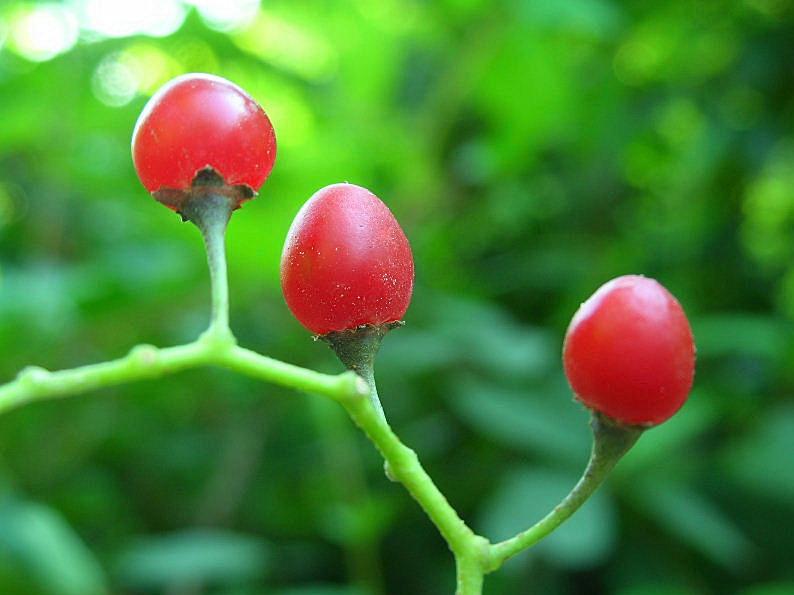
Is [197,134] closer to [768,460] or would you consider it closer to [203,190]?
[203,190]

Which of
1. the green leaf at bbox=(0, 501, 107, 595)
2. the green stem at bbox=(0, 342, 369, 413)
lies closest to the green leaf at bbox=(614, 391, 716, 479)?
the green leaf at bbox=(0, 501, 107, 595)

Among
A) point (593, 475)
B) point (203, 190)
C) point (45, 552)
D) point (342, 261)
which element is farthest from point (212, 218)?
point (45, 552)

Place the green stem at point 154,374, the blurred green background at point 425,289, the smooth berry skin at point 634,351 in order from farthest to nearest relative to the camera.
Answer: the blurred green background at point 425,289
the smooth berry skin at point 634,351
the green stem at point 154,374

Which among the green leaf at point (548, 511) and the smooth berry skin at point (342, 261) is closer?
the smooth berry skin at point (342, 261)

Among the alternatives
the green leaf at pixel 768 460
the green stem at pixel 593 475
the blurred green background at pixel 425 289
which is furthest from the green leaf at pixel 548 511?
the green stem at pixel 593 475

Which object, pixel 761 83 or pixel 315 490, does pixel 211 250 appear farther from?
pixel 761 83

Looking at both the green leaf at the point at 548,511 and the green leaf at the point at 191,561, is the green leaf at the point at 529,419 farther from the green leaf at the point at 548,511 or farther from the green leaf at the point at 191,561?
the green leaf at the point at 191,561
